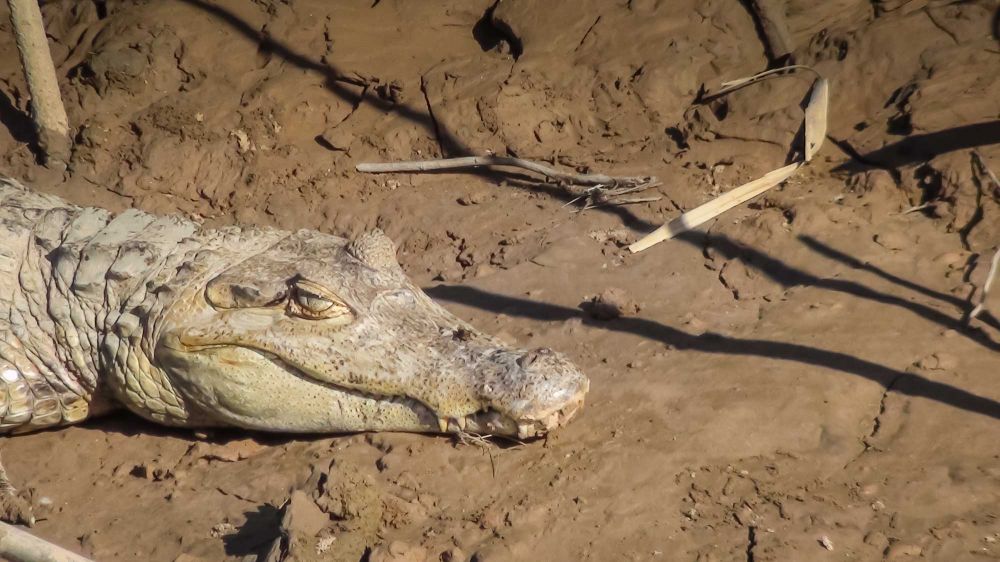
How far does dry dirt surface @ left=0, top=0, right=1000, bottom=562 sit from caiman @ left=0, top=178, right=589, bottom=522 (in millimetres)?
177

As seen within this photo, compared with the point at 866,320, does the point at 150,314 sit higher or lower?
higher

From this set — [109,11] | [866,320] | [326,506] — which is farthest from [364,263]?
[109,11]

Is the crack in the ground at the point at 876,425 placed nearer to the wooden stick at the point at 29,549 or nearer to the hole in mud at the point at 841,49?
the wooden stick at the point at 29,549

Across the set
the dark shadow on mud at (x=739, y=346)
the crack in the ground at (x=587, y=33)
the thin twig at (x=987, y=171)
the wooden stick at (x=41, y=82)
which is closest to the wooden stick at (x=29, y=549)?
the dark shadow on mud at (x=739, y=346)

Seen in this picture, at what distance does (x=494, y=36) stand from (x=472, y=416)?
3.98 m

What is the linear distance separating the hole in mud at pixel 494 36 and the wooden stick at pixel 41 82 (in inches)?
120

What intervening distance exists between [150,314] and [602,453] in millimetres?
2192

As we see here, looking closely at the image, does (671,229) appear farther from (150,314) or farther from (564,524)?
(150,314)

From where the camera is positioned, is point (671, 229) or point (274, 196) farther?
point (274, 196)

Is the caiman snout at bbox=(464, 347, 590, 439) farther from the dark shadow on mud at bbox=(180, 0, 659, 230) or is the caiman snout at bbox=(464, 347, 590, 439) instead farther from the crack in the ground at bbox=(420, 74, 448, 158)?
the crack in the ground at bbox=(420, 74, 448, 158)

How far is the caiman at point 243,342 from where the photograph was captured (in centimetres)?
385

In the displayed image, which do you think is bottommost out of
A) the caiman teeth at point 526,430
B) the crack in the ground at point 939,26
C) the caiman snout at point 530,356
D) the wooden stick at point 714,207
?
the wooden stick at point 714,207

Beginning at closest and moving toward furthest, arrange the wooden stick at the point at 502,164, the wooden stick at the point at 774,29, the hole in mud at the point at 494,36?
1. the wooden stick at the point at 502,164
2. the wooden stick at the point at 774,29
3. the hole in mud at the point at 494,36

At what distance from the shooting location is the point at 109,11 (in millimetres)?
7488
